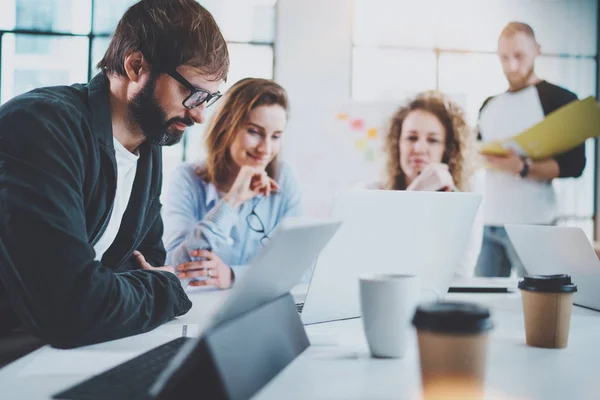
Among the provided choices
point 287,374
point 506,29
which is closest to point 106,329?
point 287,374

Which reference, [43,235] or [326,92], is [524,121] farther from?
[43,235]

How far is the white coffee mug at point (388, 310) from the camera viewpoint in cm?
79

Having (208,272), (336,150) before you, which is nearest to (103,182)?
(208,272)

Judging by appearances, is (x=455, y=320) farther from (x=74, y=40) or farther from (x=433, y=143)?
(x=74, y=40)

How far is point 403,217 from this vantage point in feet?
3.40

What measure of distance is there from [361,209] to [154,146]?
75 cm

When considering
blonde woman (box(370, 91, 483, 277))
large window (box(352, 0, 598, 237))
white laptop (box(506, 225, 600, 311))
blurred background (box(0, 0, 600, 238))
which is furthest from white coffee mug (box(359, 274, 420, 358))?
large window (box(352, 0, 598, 237))

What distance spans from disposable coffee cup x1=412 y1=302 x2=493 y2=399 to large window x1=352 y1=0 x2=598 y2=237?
3.72m

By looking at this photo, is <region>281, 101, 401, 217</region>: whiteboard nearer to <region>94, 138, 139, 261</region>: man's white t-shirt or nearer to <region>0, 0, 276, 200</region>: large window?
<region>0, 0, 276, 200</region>: large window

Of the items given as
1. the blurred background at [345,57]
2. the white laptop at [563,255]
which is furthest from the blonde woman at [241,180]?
the blurred background at [345,57]

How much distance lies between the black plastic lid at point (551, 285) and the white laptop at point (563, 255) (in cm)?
31

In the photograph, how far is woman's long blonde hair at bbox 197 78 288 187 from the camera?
2496 mm

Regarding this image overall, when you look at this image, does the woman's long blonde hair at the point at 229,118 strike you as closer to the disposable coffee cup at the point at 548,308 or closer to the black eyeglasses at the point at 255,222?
the black eyeglasses at the point at 255,222

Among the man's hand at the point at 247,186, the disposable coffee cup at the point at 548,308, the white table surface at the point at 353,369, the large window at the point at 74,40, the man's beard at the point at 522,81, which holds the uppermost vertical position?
the large window at the point at 74,40
